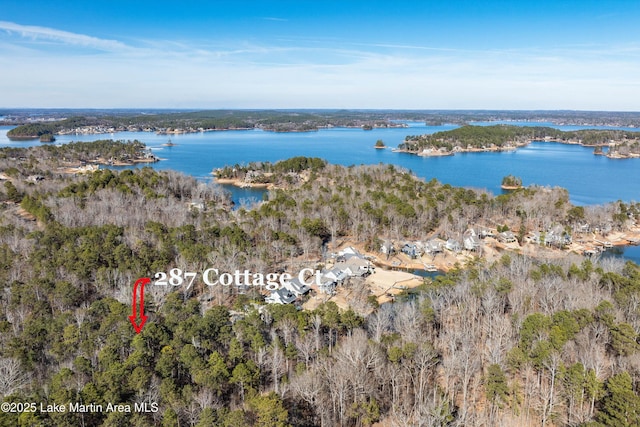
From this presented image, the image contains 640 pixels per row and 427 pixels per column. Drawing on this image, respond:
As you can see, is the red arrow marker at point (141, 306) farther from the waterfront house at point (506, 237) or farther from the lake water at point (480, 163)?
the lake water at point (480, 163)

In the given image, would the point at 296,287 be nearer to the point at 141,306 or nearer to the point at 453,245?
the point at 141,306

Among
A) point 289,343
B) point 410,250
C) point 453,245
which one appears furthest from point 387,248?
point 289,343

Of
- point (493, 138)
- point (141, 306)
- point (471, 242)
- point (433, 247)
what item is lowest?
point (433, 247)

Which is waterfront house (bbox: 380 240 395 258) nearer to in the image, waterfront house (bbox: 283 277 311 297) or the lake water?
waterfront house (bbox: 283 277 311 297)

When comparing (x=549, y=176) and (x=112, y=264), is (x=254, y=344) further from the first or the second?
(x=549, y=176)

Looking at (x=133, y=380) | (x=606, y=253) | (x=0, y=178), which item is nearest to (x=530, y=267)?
(x=606, y=253)

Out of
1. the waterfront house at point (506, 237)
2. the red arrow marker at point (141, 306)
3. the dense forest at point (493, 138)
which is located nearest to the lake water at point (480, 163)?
the dense forest at point (493, 138)

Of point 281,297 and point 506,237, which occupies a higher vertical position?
point 506,237
